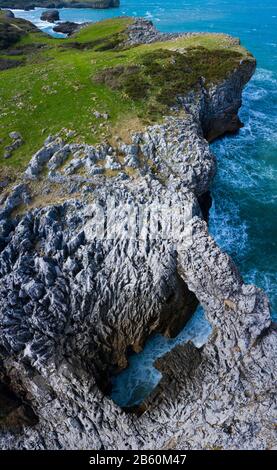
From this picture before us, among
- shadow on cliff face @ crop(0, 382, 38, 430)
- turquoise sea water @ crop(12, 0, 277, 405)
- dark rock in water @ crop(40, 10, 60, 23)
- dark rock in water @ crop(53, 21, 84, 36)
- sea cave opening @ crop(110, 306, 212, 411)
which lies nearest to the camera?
shadow on cliff face @ crop(0, 382, 38, 430)

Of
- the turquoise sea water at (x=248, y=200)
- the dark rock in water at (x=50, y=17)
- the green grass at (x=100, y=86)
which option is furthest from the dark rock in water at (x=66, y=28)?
the green grass at (x=100, y=86)

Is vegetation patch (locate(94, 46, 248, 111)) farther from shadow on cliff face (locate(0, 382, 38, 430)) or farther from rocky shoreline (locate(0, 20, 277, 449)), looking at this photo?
shadow on cliff face (locate(0, 382, 38, 430))

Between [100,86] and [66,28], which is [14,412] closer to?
[100,86]

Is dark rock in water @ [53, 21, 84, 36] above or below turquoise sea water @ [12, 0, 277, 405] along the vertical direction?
above

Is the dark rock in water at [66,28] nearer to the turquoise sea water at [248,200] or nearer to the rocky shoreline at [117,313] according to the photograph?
the turquoise sea water at [248,200]

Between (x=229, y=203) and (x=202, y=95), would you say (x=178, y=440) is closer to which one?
(x=229, y=203)

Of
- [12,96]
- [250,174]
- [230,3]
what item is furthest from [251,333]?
[230,3]

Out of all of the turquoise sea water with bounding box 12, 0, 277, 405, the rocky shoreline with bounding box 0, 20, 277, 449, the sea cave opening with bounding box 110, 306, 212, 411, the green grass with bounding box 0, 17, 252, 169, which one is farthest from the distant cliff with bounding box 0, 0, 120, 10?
the sea cave opening with bounding box 110, 306, 212, 411
